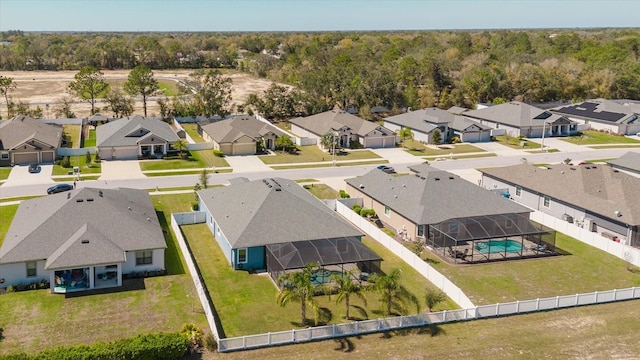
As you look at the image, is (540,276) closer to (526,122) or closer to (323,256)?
(323,256)

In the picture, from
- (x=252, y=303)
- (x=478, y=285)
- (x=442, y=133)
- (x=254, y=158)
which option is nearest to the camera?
(x=252, y=303)

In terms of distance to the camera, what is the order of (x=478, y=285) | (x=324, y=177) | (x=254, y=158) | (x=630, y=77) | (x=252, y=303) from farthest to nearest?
(x=630, y=77) → (x=254, y=158) → (x=324, y=177) → (x=478, y=285) → (x=252, y=303)

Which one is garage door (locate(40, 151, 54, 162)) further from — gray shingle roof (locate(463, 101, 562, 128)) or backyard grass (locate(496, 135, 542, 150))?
gray shingle roof (locate(463, 101, 562, 128))

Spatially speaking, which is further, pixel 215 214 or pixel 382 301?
pixel 215 214

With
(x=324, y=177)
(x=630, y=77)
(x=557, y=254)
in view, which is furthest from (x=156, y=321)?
(x=630, y=77)

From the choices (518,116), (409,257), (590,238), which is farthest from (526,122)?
(409,257)

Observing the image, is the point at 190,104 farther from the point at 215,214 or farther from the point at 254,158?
the point at 215,214

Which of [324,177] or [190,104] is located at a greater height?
[190,104]

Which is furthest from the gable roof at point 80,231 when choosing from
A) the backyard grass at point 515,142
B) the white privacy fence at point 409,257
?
the backyard grass at point 515,142
